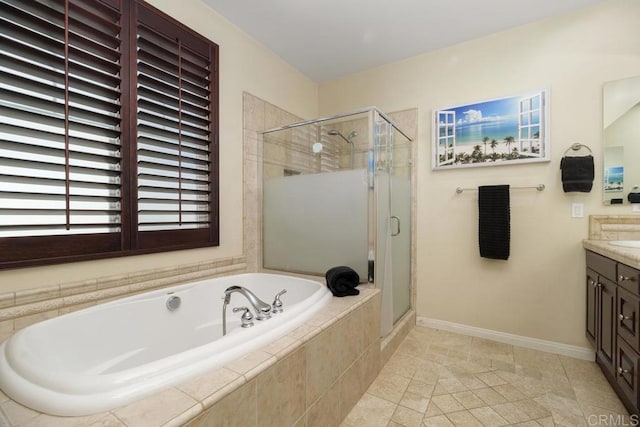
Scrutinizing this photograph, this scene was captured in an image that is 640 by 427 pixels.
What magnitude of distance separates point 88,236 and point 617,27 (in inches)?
141

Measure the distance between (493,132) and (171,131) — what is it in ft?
8.02

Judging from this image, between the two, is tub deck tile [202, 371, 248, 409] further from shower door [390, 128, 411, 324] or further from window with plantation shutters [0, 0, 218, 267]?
shower door [390, 128, 411, 324]

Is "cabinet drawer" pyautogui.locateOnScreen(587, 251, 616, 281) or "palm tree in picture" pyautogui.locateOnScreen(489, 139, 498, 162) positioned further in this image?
"palm tree in picture" pyautogui.locateOnScreen(489, 139, 498, 162)

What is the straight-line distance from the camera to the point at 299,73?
9.91ft

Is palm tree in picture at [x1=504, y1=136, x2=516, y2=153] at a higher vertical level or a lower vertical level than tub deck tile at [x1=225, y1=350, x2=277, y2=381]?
higher

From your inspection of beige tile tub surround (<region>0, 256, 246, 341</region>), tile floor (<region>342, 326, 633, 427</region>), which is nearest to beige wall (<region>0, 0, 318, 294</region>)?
beige tile tub surround (<region>0, 256, 246, 341</region>)

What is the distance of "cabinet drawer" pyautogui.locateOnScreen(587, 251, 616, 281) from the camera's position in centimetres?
163

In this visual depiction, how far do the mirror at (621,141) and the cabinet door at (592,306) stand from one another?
1.77 ft

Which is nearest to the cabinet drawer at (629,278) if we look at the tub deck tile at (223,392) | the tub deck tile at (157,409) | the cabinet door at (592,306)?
the cabinet door at (592,306)

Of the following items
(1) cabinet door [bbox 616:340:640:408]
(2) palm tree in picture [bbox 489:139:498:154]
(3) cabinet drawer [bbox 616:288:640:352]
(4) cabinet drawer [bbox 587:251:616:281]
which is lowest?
(1) cabinet door [bbox 616:340:640:408]

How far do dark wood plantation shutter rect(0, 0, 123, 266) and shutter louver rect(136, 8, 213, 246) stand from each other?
0.45 ft

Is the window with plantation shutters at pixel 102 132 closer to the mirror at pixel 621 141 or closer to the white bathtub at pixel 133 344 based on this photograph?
the white bathtub at pixel 133 344

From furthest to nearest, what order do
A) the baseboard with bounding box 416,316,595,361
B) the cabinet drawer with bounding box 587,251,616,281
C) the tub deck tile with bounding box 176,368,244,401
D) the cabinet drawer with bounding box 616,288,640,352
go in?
the baseboard with bounding box 416,316,595,361 < the cabinet drawer with bounding box 587,251,616,281 < the cabinet drawer with bounding box 616,288,640,352 < the tub deck tile with bounding box 176,368,244,401

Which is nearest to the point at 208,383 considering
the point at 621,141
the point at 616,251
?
the point at 616,251
